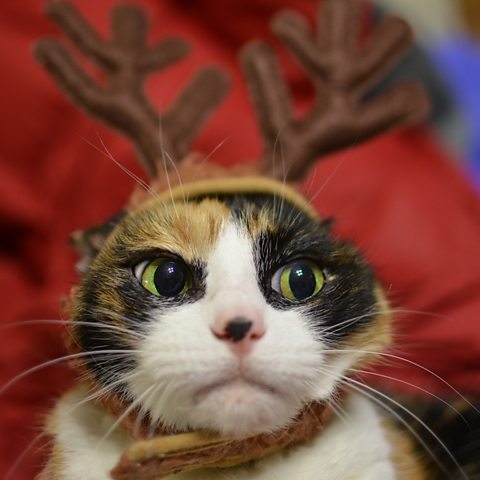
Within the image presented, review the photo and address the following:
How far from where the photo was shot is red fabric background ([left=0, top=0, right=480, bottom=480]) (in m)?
0.88

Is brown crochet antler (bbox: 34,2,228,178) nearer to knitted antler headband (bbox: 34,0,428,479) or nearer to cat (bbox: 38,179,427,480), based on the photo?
knitted antler headband (bbox: 34,0,428,479)

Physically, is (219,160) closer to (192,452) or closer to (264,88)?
(264,88)

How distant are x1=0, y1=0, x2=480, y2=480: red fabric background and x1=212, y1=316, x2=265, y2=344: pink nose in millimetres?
442

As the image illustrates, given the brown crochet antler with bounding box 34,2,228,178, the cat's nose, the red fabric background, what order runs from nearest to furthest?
1. the cat's nose
2. the brown crochet antler with bounding box 34,2,228,178
3. the red fabric background

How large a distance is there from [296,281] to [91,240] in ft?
0.68

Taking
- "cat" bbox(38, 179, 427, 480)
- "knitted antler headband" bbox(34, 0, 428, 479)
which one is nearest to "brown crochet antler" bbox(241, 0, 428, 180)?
"knitted antler headband" bbox(34, 0, 428, 479)

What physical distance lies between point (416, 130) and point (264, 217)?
82cm

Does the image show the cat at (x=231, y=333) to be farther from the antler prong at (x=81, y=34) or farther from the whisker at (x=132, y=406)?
the antler prong at (x=81, y=34)

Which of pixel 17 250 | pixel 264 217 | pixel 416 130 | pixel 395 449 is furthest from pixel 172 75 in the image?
pixel 395 449

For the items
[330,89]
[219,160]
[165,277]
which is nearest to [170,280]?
[165,277]

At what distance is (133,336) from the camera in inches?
18.7

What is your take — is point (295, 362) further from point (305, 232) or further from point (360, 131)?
point (360, 131)

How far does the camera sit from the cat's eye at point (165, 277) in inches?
19.4

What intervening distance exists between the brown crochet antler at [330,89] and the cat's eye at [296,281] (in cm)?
20
